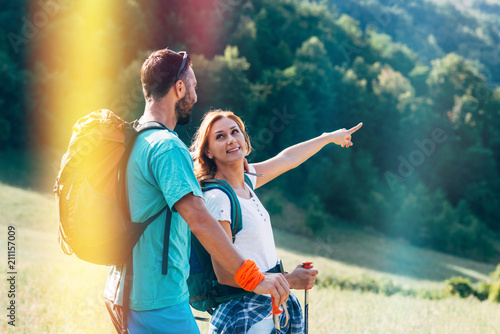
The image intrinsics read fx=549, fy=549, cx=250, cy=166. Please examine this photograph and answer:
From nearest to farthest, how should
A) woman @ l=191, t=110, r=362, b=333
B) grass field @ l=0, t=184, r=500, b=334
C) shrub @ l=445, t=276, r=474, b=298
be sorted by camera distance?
woman @ l=191, t=110, r=362, b=333 → grass field @ l=0, t=184, r=500, b=334 → shrub @ l=445, t=276, r=474, b=298

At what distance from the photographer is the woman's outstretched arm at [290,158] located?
3.84m

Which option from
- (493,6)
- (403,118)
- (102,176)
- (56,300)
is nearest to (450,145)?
(403,118)

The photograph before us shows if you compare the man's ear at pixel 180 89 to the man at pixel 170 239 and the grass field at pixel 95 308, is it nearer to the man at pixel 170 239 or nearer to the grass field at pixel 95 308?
the man at pixel 170 239

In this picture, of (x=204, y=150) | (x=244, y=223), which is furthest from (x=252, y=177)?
(x=244, y=223)

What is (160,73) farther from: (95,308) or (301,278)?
(95,308)

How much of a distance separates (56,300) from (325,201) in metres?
33.8

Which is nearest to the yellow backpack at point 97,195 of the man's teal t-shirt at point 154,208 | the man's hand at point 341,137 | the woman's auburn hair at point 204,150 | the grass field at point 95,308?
the man's teal t-shirt at point 154,208

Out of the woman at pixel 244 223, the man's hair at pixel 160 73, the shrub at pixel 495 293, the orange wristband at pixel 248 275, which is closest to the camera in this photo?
the orange wristband at pixel 248 275

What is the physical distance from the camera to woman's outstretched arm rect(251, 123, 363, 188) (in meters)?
3.84

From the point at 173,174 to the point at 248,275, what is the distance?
552mm

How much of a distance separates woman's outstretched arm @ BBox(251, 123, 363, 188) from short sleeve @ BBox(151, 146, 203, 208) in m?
1.43

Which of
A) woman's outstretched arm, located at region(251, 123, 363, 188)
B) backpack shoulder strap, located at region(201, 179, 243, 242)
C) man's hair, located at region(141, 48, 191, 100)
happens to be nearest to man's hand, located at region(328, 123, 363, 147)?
woman's outstretched arm, located at region(251, 123, 363, 188)

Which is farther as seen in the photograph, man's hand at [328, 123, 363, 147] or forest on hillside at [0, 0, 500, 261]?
forest on hillside at [0, 0, 500, 261]

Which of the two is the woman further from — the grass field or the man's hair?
the grass field
